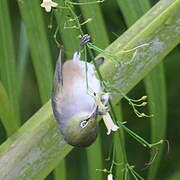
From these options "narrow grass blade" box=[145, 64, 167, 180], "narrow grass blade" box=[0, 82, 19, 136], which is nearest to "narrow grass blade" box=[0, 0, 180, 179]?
"narrow grass blade" box=[0, 82, 19, 136]

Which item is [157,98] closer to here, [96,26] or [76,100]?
[96,26]

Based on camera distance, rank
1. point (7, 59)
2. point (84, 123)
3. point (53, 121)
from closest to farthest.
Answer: point (84, 123) < point (53, 121) < point (7, 59)

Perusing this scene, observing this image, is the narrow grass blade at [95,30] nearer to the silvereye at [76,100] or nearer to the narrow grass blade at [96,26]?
the narrow grass blade at [96,26]

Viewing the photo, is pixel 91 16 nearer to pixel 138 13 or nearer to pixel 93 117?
pixel 138 13

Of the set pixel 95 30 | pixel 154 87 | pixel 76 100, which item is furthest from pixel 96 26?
pixel 76 100

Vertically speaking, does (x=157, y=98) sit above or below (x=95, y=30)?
below

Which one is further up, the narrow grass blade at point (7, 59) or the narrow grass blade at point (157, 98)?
the narrow grass blade at point (7, 59)

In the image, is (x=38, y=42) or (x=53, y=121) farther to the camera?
(x=38, y=42)

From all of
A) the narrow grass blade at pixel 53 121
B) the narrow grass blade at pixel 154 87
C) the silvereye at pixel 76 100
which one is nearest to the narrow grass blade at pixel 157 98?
the narrow grass blade at pixel 154 87
